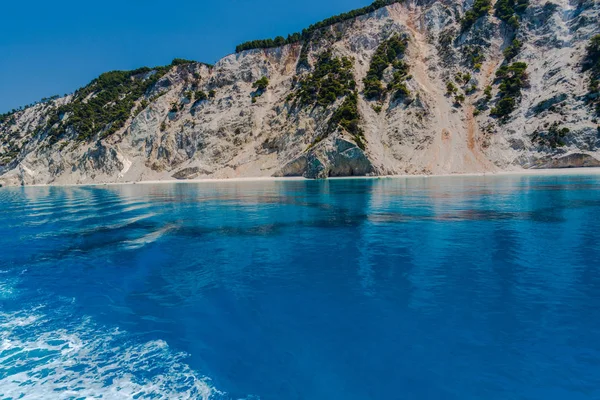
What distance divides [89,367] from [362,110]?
6865 centimetres

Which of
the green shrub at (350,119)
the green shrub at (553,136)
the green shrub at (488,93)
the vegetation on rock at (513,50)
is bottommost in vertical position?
the green shrub at (553,136)

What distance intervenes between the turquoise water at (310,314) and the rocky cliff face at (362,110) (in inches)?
1898

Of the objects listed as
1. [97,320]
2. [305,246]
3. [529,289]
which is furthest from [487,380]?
[305,246]

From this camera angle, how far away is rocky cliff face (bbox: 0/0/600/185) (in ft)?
200

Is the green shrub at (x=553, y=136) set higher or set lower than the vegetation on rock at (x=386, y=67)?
lower

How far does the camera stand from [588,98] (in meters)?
57.1

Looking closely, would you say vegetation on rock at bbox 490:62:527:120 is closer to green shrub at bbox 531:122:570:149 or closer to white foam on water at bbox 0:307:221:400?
green shrub at bbox 531:122:570:149

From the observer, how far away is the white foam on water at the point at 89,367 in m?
5.77

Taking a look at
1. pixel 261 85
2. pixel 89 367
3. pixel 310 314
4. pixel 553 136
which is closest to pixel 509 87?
pixel 553 136

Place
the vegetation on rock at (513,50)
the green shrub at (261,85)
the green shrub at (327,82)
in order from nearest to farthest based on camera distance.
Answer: the vegetation on rock at (513,50) < the green shrub at (327,82) < the green shrub at (261,85)

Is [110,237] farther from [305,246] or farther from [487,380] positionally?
[487,380]

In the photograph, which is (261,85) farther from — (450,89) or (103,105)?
(103,105)

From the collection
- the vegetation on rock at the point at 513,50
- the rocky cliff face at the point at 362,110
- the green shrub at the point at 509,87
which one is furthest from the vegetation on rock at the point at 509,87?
the vegetation on rock at the point at 513,50

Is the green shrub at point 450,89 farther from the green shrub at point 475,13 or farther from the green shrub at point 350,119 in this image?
the green shrub at point 350,119
